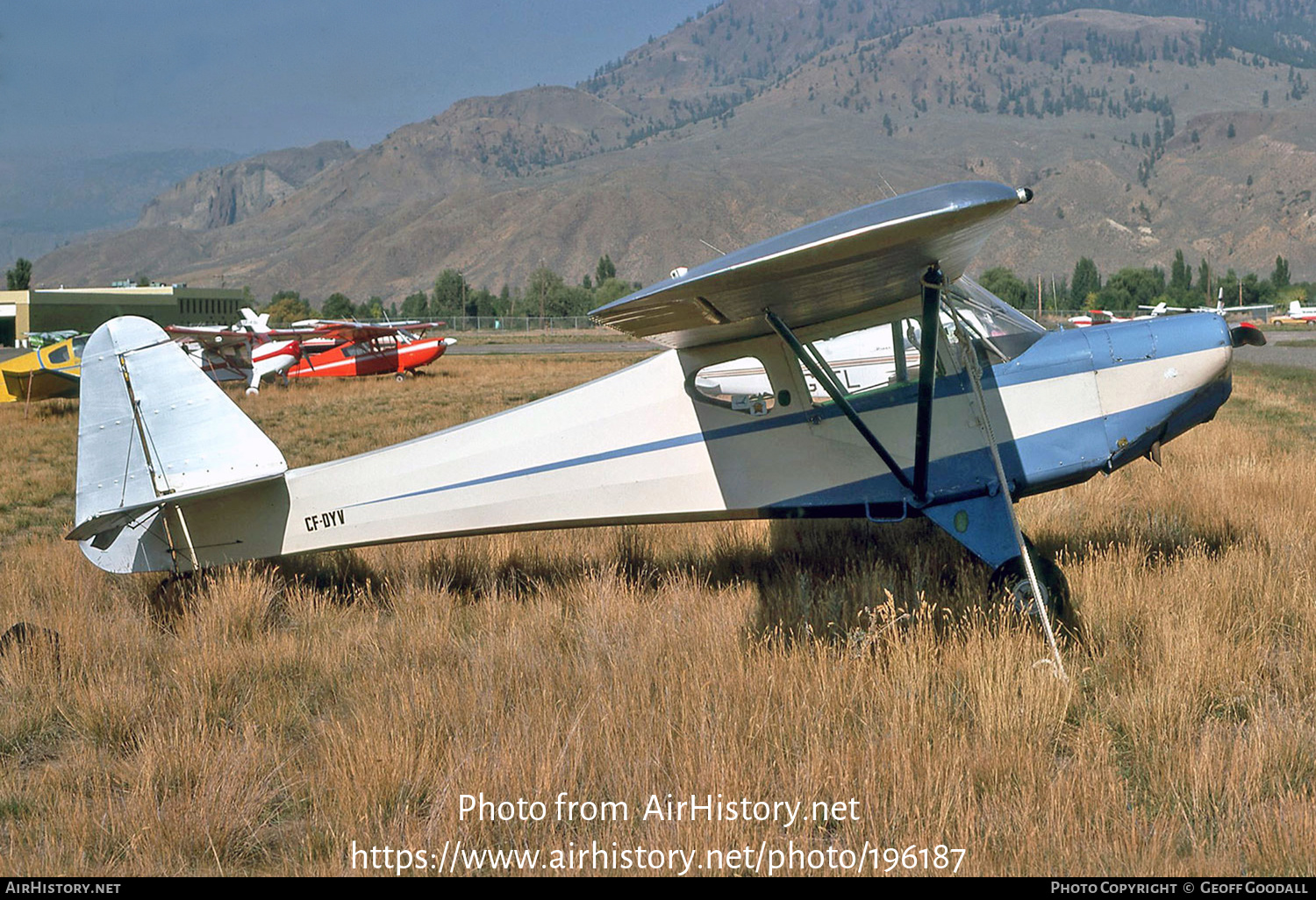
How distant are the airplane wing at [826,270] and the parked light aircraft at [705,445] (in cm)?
6

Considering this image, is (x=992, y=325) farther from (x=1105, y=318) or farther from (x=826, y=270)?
(x=1105, y=318)

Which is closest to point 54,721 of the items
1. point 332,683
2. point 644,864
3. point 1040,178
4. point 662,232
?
point 332,683

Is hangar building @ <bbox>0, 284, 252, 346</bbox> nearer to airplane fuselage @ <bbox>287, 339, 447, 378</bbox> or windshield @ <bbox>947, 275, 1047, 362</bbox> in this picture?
airplane fuselage @ <bbox>287, 339, 447, 378</bbox>

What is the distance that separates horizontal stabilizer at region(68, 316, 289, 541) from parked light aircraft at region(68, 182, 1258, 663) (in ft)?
0.04

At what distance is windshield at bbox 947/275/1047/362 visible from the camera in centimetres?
601

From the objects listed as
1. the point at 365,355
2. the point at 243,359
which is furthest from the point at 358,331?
the point at 243,359

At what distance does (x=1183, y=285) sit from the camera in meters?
106

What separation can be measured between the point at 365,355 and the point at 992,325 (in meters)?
27.8

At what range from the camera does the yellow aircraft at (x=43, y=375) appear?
21.2 meters

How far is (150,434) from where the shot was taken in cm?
627

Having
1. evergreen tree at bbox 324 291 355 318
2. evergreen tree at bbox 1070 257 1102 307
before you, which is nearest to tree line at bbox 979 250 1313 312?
evergreen tree at bbox 1070 257 1102 307

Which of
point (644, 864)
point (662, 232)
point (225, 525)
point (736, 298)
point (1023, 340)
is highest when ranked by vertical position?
point (662, 232)
